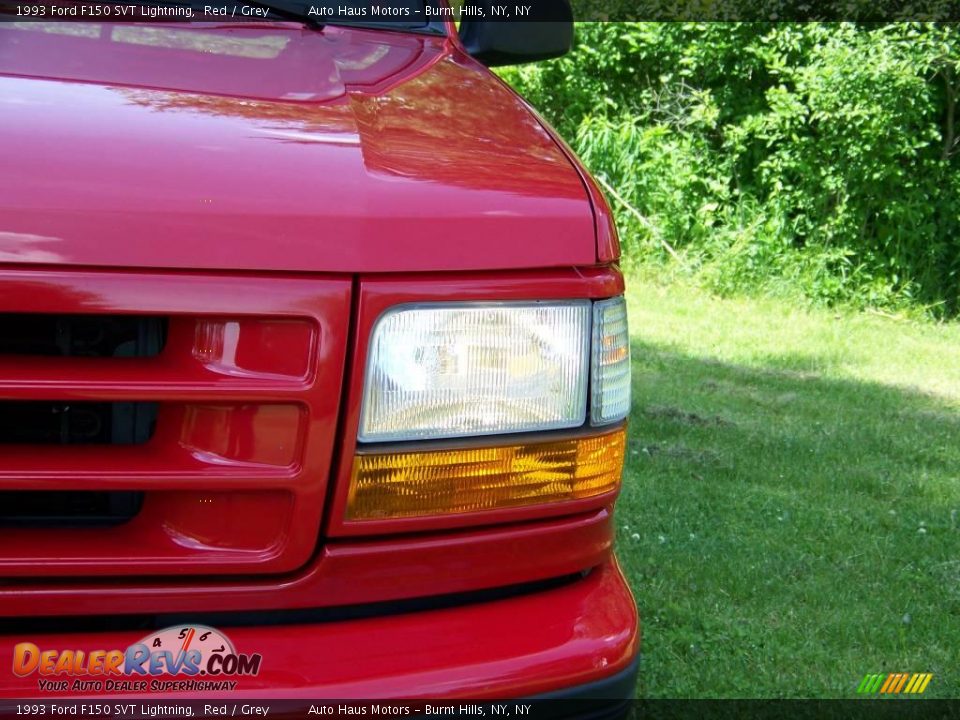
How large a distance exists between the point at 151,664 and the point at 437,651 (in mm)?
359

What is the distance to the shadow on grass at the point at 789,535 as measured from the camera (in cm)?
335

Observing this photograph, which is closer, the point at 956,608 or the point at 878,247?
the point at 956,608

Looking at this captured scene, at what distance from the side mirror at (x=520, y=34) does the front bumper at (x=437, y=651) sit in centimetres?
144

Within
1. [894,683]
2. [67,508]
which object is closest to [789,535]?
[894,683]

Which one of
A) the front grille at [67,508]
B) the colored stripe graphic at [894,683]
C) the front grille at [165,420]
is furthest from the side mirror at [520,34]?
the colored stripe graphic at [894,683]

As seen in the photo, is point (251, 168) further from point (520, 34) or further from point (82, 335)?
point (520, 34)

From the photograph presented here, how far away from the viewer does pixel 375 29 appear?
8.00ft

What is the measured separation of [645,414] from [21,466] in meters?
4.73

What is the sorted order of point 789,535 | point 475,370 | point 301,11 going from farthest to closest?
point 789,535 < point 301,11 < point 475,370

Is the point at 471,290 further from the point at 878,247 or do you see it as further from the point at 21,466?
the point at 878,247

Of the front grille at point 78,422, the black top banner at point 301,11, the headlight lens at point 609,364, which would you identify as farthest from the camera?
the black top banner at point 301,11

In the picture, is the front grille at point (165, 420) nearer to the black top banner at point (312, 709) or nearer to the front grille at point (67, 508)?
the front grille at point (67, 508)

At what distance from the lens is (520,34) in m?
2.77

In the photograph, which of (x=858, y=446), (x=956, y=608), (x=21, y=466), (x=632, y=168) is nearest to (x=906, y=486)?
(x=858, y=446)
